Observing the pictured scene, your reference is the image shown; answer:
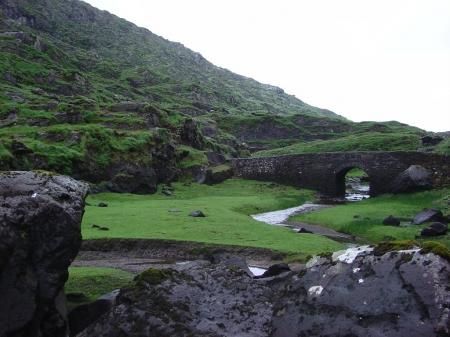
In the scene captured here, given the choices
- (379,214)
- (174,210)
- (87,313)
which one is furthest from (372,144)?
(87,313)

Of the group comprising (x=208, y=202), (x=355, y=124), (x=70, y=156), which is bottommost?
(x=208, y=202)

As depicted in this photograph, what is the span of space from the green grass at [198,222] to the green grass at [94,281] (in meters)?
9.41

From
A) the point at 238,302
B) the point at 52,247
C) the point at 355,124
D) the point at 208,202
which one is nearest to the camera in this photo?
the point at 238,302

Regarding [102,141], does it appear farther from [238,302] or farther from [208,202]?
[238,302]

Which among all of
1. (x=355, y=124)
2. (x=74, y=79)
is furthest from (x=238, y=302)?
(x=355, y=124)

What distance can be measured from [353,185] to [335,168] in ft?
76.6

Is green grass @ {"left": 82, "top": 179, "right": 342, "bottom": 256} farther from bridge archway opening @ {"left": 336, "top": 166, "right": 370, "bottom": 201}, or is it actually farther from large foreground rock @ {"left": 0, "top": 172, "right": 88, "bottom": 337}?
large foreground rock @ {"left": 0, "top": 172, "right": 88, "bottom": 337}

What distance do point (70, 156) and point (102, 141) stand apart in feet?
29.6

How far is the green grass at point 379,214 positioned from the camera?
4131 centimetres

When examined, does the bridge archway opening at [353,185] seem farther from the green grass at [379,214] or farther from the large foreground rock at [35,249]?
the large foreground rock at [35,249]

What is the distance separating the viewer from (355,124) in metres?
186

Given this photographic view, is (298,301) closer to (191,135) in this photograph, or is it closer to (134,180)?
(134,180)

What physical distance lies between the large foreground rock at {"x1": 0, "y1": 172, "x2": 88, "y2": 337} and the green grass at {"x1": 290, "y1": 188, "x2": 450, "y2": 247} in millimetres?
27219

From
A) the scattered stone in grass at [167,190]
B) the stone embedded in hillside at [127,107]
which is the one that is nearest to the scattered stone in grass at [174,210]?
the scattered stone in grass at [167,190]
